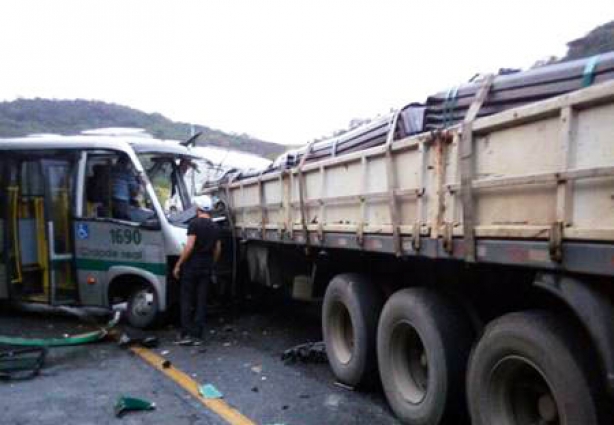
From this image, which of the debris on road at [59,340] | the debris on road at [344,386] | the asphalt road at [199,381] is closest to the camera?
the asphalt road at [199,381]

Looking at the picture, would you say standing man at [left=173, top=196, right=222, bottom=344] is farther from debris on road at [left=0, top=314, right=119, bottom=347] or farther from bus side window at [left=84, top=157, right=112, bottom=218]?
bus side window at [left=84, top=157, right=112, bottom=218]

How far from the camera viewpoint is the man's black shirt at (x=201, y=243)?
25.2 feet

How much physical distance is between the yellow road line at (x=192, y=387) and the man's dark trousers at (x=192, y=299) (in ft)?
2.03

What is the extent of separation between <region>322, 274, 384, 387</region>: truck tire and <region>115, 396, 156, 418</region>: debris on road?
1651 millimetres

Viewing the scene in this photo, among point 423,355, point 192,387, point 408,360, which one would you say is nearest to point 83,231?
point 192,387

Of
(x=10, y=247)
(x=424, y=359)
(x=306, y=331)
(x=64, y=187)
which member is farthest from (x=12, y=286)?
(x=424, y=359)

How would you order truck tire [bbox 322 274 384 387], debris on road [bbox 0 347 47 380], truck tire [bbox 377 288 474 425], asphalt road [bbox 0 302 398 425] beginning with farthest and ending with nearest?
1. debris on road [bbox 0 347 47 380]
2. truck tire [bbox 322 274 384 387]
3. asphalt road [bbox 0 302 398 425]
4. truck tire [bbox 377 288 474 425]

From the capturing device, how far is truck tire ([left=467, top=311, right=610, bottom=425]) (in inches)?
120

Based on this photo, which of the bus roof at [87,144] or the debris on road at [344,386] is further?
the bus roof at [87,144]

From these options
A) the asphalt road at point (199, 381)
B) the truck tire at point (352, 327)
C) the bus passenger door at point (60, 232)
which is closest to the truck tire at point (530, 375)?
the asphalt road at point (199, 381)

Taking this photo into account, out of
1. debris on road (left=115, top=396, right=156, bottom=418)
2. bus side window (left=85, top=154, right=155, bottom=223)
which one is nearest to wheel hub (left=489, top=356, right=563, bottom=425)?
debris on road (left=115, top=396, right=156, bottom=418)

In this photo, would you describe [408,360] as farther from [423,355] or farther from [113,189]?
[113,189]

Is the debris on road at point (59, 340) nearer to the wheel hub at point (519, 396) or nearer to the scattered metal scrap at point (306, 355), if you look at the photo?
the scattered metal scrap at point (306, 355)

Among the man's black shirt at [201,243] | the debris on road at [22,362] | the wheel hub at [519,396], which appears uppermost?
the man's black shirt at [201,243]
